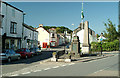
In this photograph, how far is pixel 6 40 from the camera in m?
26.6

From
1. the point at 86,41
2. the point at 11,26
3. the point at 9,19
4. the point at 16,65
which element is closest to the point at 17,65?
the point at 16,65

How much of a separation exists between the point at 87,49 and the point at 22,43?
13625 millimetres

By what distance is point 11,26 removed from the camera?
1112 inches

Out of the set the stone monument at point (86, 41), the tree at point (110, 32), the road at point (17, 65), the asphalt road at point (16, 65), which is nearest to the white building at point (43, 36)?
the tree at point (110, 32)

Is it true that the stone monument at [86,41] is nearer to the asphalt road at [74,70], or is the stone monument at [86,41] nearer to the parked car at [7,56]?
the parked car at [7,56]

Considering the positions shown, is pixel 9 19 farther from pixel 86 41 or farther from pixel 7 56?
pixel 86 41

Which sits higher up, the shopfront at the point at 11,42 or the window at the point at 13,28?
the window at the point at 13,28

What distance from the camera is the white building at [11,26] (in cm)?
2544

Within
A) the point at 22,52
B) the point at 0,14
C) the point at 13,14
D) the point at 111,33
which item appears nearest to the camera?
the point at 22,52

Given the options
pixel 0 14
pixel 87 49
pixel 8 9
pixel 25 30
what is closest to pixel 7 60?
pixel 0 14

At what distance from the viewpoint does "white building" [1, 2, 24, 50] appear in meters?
25.4

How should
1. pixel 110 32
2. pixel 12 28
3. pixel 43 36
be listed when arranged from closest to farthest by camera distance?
1. pixel 12 28
2. pixel 110 32
3. pixel 43 36

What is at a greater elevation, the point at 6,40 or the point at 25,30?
the point at 25,30

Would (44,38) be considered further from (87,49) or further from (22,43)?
(87,49)
